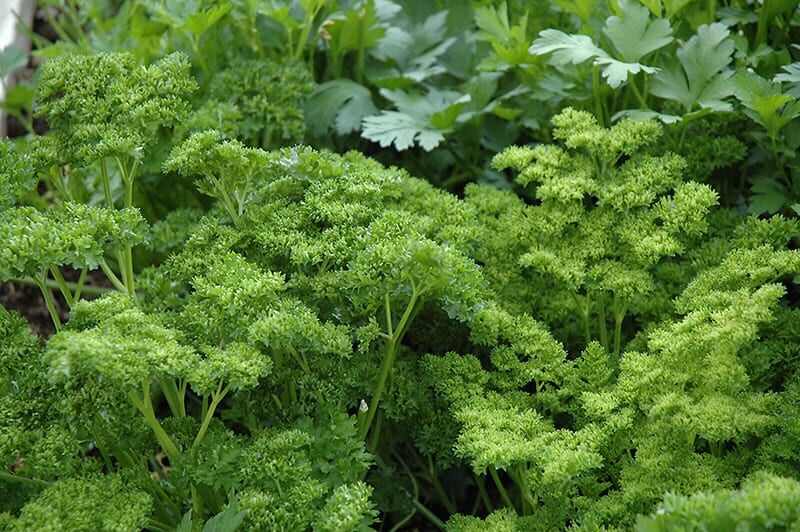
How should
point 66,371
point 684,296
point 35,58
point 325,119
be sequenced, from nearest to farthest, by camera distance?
point 66,371
point 684,296
point 325,119
point 35,58

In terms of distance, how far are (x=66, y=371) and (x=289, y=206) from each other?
51 centimetres

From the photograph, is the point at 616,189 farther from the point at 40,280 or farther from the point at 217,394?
the point at 40,280

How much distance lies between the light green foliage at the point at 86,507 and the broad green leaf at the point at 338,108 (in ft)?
3.44

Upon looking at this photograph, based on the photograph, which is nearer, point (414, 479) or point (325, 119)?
point (414, 479)

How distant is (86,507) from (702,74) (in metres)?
1.36

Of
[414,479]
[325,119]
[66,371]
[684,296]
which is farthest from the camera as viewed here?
[325,119]

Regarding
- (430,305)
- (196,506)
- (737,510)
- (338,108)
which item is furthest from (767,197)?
(196,506)

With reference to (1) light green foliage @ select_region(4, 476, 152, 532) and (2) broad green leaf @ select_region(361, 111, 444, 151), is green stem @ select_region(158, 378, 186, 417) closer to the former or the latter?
(1) light green foliage @ select_region(4, 476, 152, 532)

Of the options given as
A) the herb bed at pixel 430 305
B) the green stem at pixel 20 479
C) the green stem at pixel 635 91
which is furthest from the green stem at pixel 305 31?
the green stem at pixel 20 479

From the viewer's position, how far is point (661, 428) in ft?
4.59

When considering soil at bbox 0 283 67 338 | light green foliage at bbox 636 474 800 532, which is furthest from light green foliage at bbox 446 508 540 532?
soil at bbox 0 283 67 338

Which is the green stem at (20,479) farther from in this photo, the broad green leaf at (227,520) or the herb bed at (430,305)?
the broad green leaf at (227,520)

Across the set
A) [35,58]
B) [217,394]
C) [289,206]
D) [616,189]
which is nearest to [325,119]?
[289,206]

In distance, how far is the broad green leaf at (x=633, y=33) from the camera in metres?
1.75
